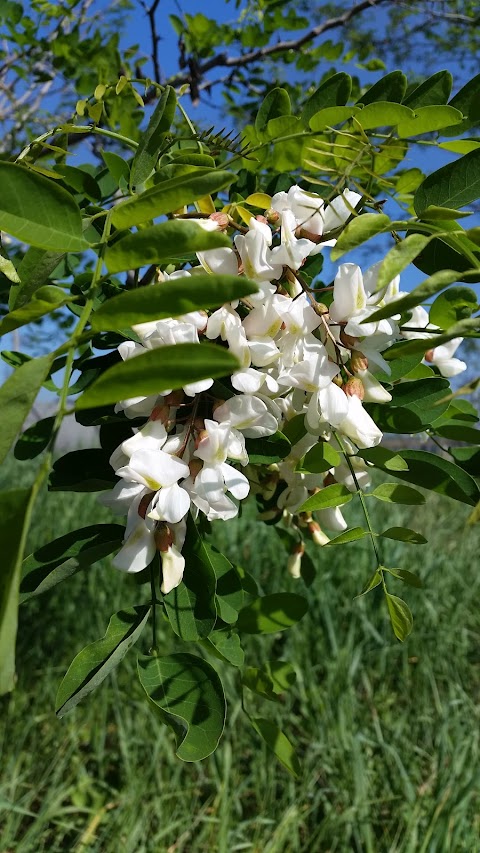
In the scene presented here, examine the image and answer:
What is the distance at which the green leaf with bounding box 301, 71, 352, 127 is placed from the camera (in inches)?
18.5

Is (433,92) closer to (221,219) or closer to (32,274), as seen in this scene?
(221,219)

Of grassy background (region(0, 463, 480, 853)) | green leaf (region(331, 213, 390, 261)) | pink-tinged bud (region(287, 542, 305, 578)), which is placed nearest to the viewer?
green leaf (region(331, 213, 390, 261))

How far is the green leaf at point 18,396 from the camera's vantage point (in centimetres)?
26

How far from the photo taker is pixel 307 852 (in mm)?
1225

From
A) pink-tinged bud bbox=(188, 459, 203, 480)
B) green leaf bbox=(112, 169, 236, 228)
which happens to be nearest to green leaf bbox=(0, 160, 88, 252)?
green leaf bbox=(112, 169, 236, 228)

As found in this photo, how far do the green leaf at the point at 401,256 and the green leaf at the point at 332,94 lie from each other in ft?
0.72

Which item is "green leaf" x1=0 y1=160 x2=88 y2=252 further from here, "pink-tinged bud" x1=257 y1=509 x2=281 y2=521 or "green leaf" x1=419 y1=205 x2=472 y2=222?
"pink-tinged bud" x1=257 y1=509 x2=281 y2=521

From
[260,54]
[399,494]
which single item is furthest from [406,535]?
[260,54]

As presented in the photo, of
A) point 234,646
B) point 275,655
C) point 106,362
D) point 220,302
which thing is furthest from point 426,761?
point 220,302

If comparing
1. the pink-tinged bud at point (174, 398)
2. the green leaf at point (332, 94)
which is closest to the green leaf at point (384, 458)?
the pink-tinged bud at point (174, 398)

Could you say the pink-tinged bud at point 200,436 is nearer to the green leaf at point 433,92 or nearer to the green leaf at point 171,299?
the green leaf at point 171,299

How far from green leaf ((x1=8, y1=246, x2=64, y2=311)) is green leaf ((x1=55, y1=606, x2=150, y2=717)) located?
8.1 inches

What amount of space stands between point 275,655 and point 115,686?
48 centimetres

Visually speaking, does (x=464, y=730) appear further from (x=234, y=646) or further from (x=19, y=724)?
(x=234, y=646)
